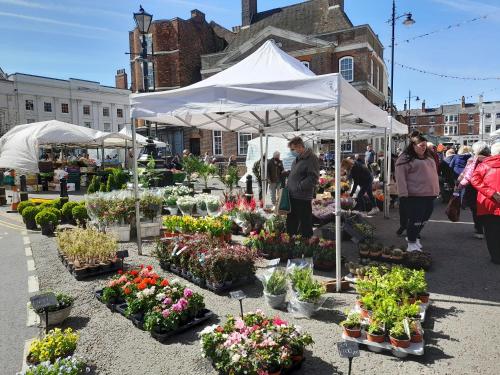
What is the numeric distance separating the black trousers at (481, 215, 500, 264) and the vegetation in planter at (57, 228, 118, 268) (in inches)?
228

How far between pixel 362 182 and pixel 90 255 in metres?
6.80

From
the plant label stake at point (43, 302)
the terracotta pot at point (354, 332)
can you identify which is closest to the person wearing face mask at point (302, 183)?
the terracotta pot at point (354, 332)

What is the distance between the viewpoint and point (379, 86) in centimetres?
3133

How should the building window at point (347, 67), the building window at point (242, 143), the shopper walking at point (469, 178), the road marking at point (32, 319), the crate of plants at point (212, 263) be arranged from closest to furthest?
1. the road marking at point (32, 319)
2. the crate of plants at point (212, 263)
3. the shopper walking at point (469, 178)
4. the building window at point (347, 67)
5. the building window at point (242, 143)

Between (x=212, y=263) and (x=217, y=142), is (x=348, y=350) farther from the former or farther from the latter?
(x=217, y=142)

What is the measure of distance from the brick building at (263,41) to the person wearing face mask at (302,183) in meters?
21.5

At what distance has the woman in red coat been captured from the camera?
5.48m

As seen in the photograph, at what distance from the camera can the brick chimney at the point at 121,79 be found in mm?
53438

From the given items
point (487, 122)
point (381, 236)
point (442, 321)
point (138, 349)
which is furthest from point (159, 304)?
point (487, 122)

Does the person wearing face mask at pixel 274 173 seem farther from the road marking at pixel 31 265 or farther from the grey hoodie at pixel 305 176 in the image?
the road marking at pixel 31 265

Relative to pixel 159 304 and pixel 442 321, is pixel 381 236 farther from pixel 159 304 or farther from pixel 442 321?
pixel 159 304

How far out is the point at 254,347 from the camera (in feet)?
9.36

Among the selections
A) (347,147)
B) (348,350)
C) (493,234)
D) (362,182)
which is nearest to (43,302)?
(348,350)

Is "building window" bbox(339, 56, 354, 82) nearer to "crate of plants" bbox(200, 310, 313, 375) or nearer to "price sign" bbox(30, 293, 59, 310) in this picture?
"crate of plants" bbox(200, 310, 313, 375)
